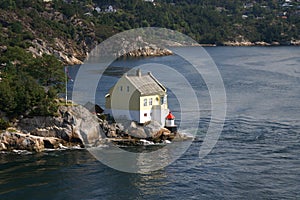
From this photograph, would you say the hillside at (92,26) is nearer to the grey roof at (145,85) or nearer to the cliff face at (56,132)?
the grey roof at (145,85)

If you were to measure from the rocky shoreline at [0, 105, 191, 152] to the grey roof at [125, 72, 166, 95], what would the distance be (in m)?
2.58

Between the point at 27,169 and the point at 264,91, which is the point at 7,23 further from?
the point at 27,169

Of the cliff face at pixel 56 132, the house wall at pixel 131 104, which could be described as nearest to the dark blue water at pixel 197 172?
the cliff face at pixel 56 132

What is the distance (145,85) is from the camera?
156 ft

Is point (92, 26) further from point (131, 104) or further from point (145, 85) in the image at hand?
point (131, 104)

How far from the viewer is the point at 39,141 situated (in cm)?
4447

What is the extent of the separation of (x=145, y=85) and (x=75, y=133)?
6.86m

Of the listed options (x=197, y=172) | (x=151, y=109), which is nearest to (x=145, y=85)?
(x=151, y=109)

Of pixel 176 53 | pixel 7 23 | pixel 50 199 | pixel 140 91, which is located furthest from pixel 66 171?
pixel 176 53

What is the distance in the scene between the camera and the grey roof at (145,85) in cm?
4675

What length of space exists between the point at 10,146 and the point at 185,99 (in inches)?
1044

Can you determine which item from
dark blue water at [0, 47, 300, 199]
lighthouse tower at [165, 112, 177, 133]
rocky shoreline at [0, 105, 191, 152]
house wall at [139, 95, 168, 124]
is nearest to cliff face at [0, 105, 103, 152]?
rocky shoreline at [0, 105, 191, 152]

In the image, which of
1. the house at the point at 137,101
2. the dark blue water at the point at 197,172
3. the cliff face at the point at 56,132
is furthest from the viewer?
the house at the point at 137,101

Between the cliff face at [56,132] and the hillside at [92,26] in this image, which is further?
the hillside at [92,26]
